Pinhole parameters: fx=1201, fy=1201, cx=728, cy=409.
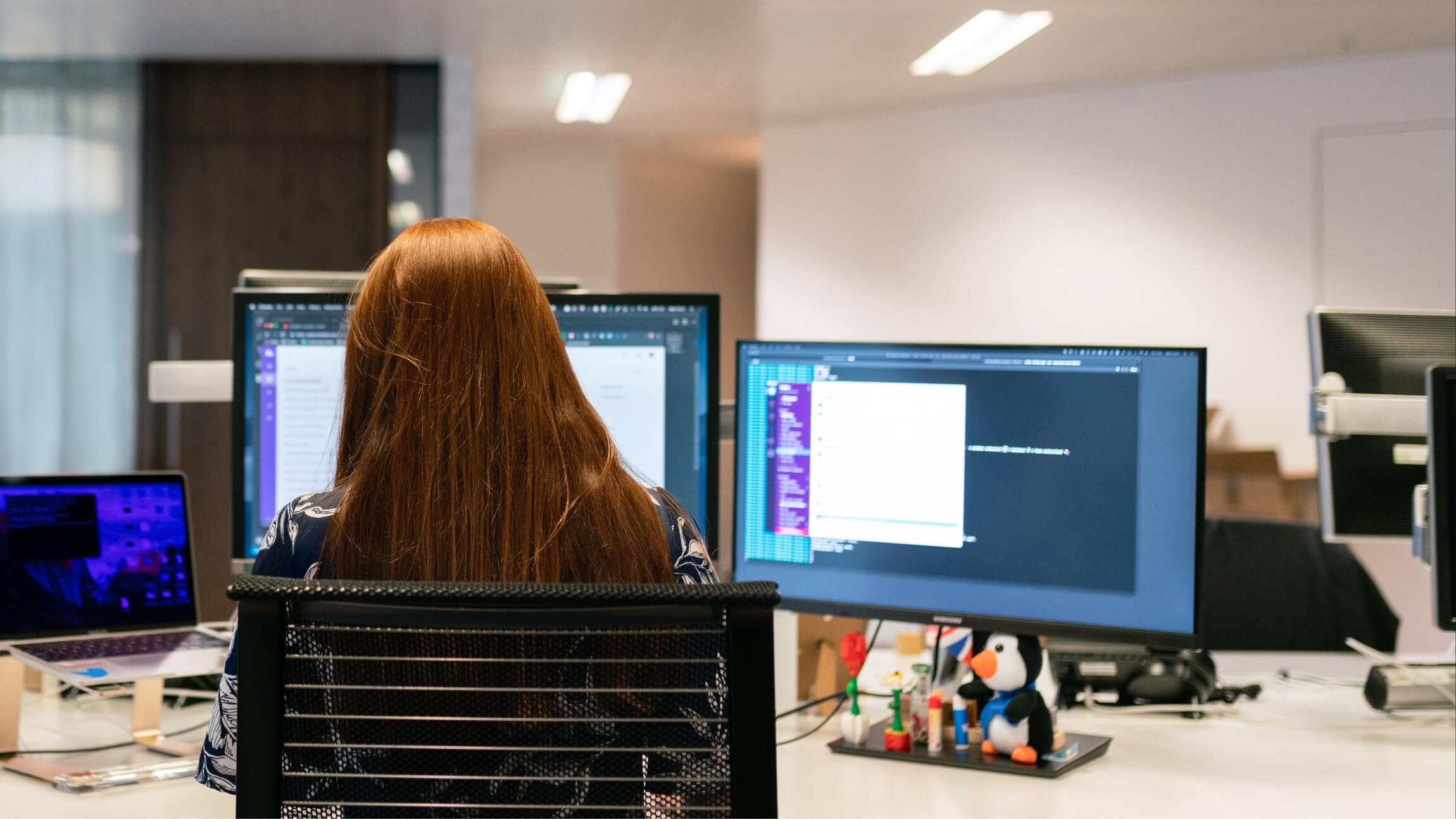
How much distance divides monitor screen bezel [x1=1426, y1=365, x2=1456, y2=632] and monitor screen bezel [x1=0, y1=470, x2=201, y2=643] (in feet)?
5.31

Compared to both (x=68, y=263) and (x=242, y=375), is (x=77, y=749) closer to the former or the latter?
(x=242, y=375)

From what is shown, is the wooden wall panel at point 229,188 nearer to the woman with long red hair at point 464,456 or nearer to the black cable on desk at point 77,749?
the black cable on desk at point 77,749

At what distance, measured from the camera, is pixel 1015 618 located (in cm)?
146

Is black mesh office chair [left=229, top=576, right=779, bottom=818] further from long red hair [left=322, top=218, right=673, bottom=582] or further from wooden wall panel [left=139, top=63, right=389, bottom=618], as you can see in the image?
wooden wall panel [left=139, top=63, right=389, bottom=618]

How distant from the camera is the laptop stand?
4.46 feet

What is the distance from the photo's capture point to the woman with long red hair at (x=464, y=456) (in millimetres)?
934

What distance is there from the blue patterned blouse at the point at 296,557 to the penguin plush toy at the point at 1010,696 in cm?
54

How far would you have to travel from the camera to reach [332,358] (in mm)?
1703

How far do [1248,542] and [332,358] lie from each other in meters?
1.81

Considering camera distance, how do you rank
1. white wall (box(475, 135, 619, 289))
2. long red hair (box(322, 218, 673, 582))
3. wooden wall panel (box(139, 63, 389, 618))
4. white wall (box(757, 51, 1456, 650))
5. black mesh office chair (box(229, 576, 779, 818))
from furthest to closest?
white wall (box(475, 135, 619, 289)) < wooden wall panel (box(139, 63, 389, 618)) < white wall (box(757, 51, 1456, 650)) < long red hair (box(322, 218, 673, 582)) < black mesh office chair (box(229, 576, 779, 818))

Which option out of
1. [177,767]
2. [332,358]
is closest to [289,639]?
[177,767]

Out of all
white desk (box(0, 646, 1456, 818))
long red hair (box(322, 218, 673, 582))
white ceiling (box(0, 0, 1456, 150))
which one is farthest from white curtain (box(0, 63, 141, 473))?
long red hair (box(322, 218, 673, 582))

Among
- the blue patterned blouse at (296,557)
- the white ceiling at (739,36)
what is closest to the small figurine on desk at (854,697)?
the blue patterned blouse at (296,557)

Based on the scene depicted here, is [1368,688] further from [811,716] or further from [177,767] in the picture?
[177,767]
